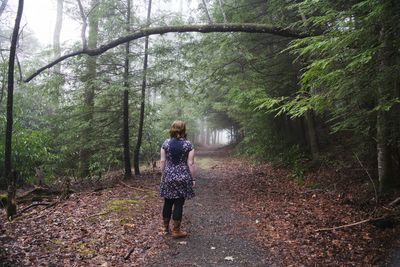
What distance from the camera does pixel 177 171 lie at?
639 cm

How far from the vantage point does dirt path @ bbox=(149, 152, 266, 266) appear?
5398mm

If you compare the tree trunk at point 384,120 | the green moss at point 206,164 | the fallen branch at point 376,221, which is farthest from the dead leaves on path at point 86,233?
the green moss at point 206,164

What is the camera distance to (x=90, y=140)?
13406 mm

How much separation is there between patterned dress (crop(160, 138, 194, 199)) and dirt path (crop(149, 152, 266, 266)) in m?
0.90

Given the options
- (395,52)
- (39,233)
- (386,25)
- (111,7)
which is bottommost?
(39,233)

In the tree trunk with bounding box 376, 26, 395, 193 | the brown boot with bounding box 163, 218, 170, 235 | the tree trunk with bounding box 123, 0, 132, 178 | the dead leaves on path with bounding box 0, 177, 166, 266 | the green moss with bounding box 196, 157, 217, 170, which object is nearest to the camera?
the tree trunk with bounding box 376, 26, 395, 193

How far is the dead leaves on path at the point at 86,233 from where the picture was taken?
5.41 metres

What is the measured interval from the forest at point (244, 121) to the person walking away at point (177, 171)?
71 centimetres

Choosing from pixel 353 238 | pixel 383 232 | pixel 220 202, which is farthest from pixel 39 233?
pixel 383 232

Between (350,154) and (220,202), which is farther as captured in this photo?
(350,154)

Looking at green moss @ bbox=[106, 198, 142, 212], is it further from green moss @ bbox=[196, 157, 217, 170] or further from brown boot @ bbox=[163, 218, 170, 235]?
green moss @ bbox=[196, 157, 217, 170]

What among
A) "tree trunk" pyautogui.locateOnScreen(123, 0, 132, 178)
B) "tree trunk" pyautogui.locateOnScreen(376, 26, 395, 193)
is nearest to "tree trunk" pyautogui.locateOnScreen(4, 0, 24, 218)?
"tree trunk" pyautogui.locateOnScreen(123, 0, 132, 178)

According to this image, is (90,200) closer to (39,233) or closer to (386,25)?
(39,233)

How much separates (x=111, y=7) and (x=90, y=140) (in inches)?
201
